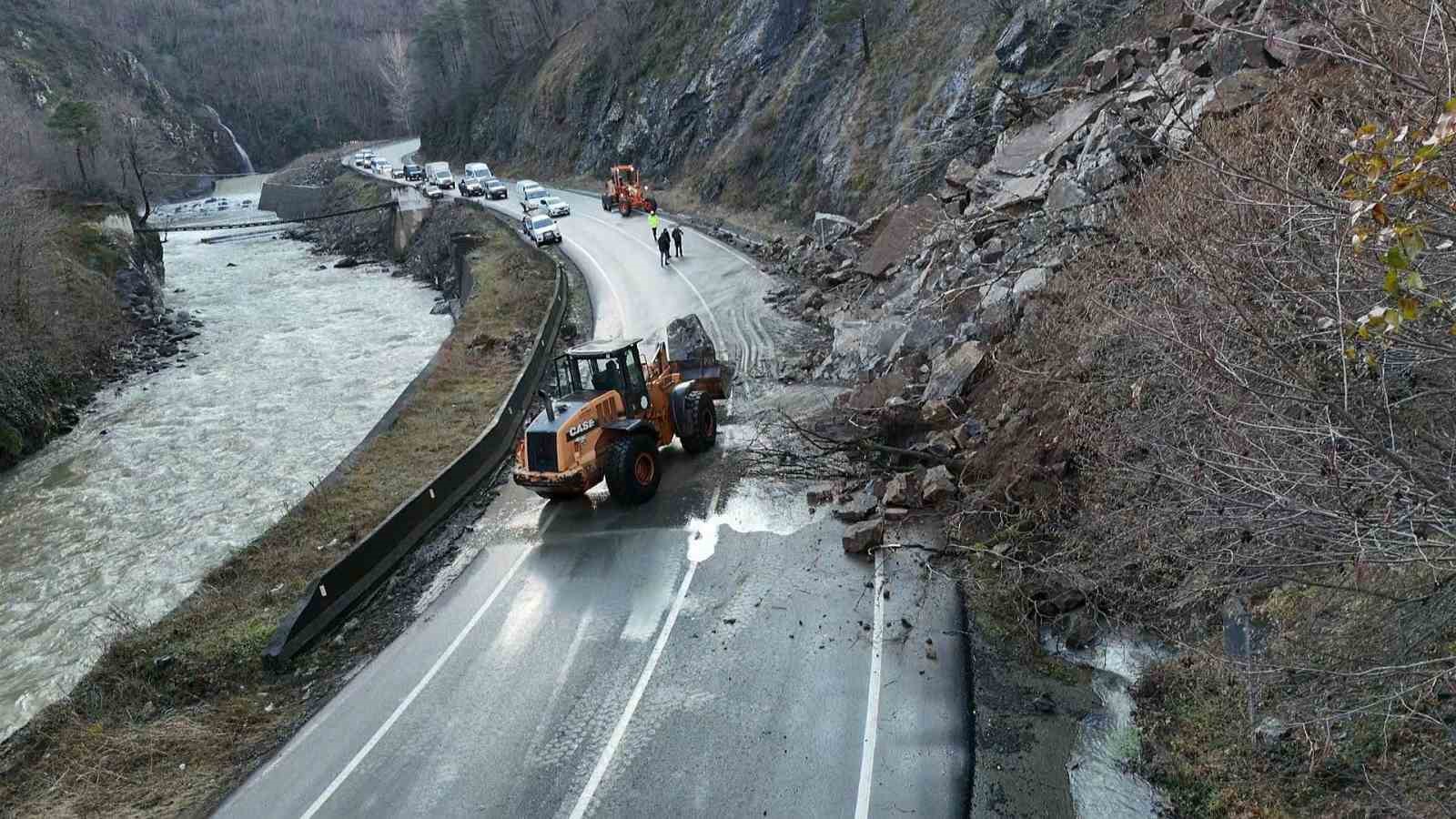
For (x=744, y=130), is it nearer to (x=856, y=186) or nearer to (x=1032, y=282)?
(x=856, y=186)

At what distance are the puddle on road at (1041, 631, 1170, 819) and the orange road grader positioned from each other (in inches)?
1407

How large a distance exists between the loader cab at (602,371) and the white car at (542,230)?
79.8 feet

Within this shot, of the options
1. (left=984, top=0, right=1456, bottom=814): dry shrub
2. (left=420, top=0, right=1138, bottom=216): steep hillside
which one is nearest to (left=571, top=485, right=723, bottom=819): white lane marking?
(left=984, top=0, right=1456, bottom=814): dry shrub

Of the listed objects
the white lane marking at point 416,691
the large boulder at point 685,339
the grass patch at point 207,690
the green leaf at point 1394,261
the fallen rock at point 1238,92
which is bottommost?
the grass patch at point 207,690

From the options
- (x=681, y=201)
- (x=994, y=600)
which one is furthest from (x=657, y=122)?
(x=994, y=600)

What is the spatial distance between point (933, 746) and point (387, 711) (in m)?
5.79

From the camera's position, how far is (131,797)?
29.2ft

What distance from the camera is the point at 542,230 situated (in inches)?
1508

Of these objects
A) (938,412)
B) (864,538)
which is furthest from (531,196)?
(864,538)

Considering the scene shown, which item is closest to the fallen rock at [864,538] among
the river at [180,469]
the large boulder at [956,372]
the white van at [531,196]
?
the large boulder at [956,372]

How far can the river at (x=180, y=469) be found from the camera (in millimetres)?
14984

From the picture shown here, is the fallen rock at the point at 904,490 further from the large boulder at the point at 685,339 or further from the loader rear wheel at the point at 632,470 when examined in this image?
the large boulder at the point at 685,339

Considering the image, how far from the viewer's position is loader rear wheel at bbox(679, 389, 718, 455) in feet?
50.0

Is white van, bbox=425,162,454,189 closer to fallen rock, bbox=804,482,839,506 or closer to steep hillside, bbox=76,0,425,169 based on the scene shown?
fallen rock, bbox=804,482,839,506
